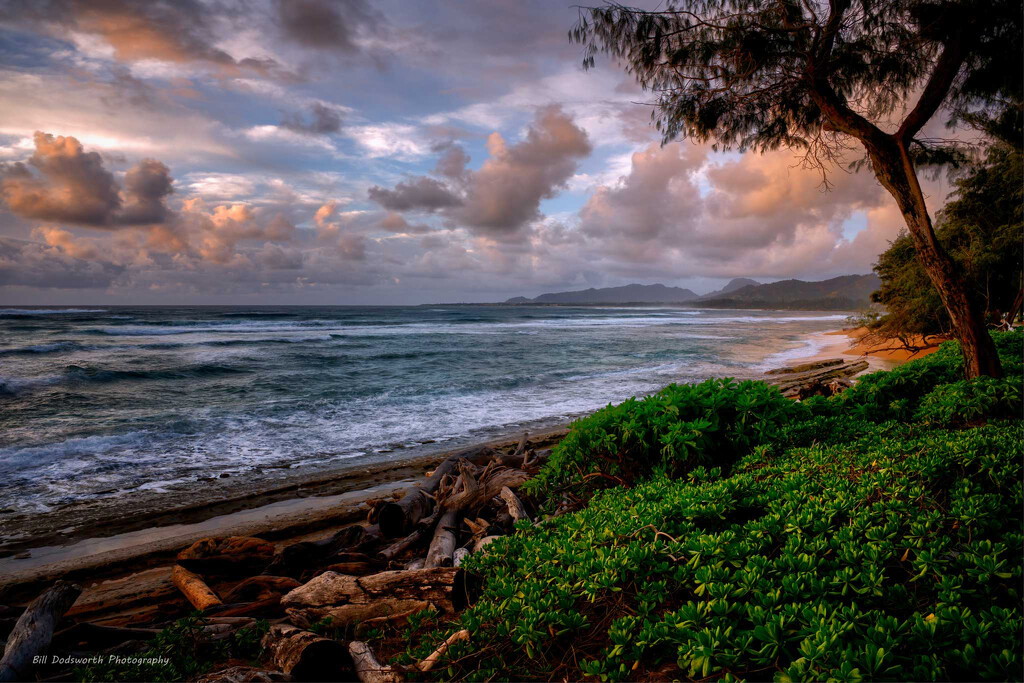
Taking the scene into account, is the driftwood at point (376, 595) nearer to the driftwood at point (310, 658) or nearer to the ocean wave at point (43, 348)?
the driftwood at point (310, 658)

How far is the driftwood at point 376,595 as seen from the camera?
363 centimetres

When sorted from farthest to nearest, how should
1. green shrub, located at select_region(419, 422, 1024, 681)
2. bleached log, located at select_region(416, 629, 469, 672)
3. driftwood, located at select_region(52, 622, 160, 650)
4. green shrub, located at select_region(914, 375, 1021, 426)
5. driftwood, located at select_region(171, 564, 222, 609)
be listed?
green shrub, located at select_region(914, 375, 1021, 426)
driftwood, located at select_region(171, 564, 222, 609)
driftwood, located at select_region(52, 622, 160, 650)
bleached log, located at select_region(416, 629, 469, 672)
green shrub, located at select_region(419, 422, 1024, 681)

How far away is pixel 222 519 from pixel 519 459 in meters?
4.82

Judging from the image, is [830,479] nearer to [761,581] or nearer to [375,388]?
[761,581]

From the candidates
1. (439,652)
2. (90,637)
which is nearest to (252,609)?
(90,637)

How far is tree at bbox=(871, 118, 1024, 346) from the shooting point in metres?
16.1

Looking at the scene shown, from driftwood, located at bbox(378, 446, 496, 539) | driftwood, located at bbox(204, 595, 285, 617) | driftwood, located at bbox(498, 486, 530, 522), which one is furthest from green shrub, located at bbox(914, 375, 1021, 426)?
driftwood, located at bbox(204, 595, 285, 617)

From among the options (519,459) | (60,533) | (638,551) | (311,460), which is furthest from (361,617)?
(311,460)

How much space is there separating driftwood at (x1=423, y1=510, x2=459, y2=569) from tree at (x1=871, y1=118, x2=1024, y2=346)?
16297 millimetres

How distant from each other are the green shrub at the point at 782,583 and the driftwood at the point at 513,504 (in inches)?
63.4

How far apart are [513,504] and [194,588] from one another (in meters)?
3.37

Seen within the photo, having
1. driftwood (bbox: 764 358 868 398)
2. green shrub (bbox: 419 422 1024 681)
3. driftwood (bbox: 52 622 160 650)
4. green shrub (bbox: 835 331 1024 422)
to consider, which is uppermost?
green shrub (bbox: 835 331 1024 422)

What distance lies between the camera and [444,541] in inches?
202

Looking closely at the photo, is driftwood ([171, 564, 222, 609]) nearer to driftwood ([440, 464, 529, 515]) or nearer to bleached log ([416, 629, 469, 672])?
driftwood ([440, 464, 529, 515])
